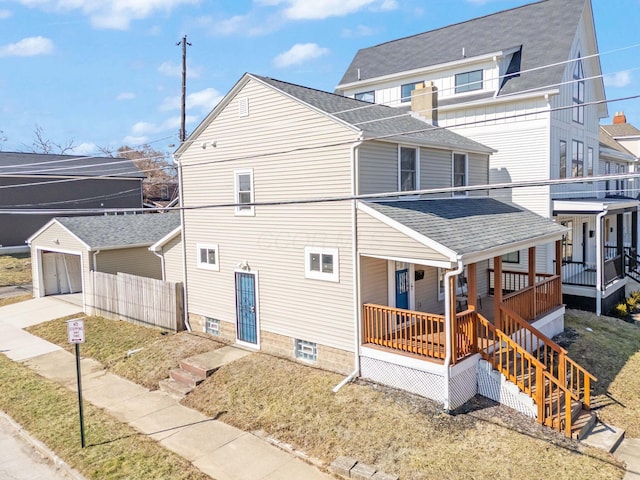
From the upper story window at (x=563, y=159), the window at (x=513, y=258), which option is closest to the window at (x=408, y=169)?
the window at (x=513, y=258)

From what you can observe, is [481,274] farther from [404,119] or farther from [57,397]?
[57,397]

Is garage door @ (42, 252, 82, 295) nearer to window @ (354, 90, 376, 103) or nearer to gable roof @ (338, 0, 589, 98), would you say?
window @ (354, 90, 376, 103)

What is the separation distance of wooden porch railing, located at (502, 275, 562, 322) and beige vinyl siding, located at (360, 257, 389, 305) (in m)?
2.78

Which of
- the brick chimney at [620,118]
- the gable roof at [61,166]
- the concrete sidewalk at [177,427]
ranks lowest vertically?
the concrete sidewalk at [177,427]

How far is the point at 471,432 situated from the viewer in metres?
8.74

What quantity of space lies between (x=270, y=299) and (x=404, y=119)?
23.2 ft

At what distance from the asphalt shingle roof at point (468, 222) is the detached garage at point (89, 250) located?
9900mm

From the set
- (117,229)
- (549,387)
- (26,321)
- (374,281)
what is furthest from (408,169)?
(26,321)

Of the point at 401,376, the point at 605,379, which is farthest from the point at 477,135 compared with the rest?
the point at 401,376

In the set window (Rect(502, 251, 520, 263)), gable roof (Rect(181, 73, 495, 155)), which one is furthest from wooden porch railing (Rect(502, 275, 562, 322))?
gable roof (Rect(181, 73, 495, 155))

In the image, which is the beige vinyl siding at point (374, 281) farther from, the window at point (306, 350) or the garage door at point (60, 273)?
the garage door at point (60, 273)

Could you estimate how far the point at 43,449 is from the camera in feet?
29.1

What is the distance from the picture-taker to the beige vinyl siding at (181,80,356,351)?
1128 centimetres

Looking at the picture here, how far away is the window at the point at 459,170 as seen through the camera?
1441cm
